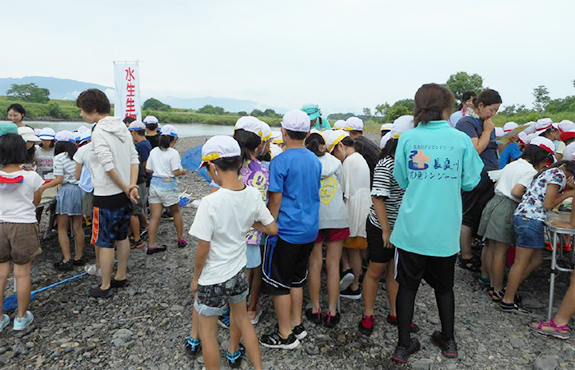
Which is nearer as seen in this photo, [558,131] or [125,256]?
[125,256]

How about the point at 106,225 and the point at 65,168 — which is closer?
the point at 106,225

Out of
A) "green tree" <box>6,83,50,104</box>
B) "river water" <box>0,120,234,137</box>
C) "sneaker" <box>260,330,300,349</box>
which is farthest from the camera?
"green tree" <box>6,83,50,104</box>

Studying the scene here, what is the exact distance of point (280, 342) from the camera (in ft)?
9.50

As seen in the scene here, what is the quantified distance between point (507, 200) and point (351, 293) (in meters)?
2.05

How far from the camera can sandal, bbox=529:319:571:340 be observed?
3.07m

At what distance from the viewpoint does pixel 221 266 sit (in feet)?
7.32

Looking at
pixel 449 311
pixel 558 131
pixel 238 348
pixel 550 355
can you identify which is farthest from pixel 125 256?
pixel 558 131

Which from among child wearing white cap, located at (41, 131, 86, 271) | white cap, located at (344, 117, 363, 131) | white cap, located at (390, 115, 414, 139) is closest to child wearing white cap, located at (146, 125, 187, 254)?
child wearing white cap, located at (41, 131, 86, 271)

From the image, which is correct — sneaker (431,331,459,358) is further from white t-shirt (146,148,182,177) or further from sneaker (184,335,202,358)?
white t-shirt (146,148,182,177)

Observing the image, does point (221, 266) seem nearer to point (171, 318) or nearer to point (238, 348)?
point (238, 348)

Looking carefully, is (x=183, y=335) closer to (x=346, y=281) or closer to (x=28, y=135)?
(x=346, y=281)

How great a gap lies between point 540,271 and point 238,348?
4420 mm

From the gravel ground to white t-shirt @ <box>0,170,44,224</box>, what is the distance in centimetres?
106

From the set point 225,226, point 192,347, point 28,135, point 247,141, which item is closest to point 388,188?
A: point 247,141
